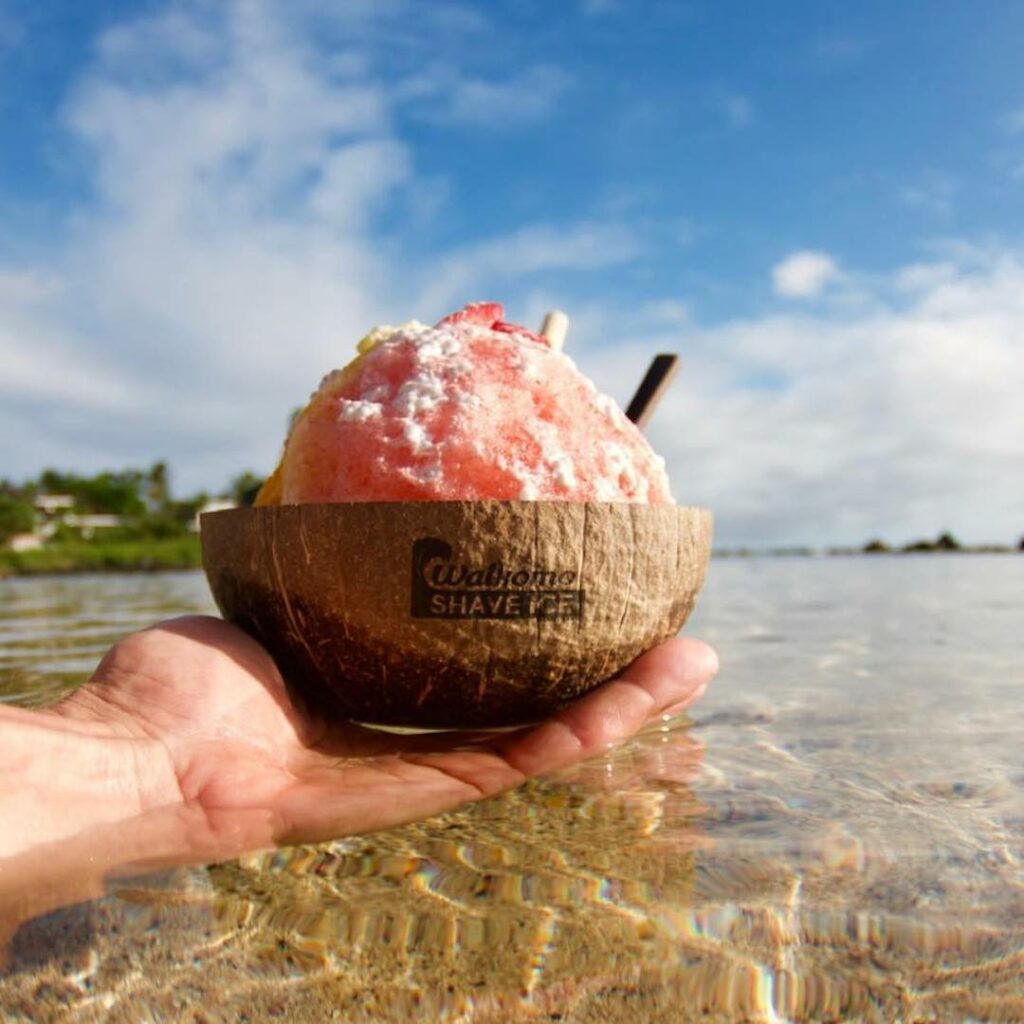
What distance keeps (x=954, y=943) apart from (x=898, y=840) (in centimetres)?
37

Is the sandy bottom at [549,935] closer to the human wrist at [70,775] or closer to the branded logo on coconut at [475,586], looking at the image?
the human wrist at [70,775]

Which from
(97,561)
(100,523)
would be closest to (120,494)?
(100,523)

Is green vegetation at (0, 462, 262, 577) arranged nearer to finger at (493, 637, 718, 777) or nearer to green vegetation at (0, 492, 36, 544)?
green vegetation at (0, 492, 36, 544)

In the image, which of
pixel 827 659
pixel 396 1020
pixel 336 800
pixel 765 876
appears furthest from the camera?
pixel 827 659

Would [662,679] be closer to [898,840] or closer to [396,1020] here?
[898,840]

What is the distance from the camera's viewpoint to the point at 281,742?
1862 millimetres

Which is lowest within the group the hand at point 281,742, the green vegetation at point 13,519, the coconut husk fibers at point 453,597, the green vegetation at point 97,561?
the green vegetation at point 97,561

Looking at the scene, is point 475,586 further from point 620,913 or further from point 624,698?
point 620,913

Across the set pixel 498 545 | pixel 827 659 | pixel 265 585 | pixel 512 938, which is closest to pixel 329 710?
pixel 265 585

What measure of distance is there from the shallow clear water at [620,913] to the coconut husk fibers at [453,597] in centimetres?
24

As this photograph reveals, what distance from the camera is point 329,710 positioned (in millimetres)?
2082

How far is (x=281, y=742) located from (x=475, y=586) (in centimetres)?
50

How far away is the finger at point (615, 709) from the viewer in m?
1.90

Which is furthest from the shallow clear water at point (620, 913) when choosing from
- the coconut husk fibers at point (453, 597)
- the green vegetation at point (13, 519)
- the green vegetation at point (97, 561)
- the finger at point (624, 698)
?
the green vegetation at point (13, 519)
